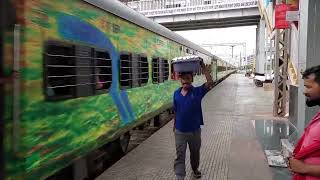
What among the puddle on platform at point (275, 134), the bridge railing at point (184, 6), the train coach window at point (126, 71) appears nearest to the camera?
the puddle on platform at point (275, 134)

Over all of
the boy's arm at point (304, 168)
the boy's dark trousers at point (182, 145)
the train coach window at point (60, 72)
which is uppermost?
the train coach window at point (60, 72)

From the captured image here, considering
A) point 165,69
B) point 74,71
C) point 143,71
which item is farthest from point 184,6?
point 74,71

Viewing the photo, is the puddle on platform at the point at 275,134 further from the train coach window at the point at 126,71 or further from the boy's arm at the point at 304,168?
the boy's arm at the point at 304,168

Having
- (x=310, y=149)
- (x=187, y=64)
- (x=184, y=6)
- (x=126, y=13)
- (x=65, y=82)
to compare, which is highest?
(x=184, y=6)

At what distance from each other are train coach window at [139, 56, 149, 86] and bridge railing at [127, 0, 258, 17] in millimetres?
36557

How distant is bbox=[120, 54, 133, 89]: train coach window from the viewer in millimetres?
7138

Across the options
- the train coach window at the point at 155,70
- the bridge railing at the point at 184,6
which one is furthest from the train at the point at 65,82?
the bridge railing at the point at 184,6

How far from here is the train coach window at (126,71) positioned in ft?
23.4

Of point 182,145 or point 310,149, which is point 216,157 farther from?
point 310,149

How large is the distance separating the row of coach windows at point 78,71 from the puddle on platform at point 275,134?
304 centimetres

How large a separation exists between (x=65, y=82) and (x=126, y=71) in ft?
8.61

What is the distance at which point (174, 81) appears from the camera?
1282 centimetres

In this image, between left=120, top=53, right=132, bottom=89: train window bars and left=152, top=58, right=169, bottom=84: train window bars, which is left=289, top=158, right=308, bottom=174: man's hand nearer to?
left=120, top=53, right=132, bottom=89: train window bars

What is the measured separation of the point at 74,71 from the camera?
16.8 ft
